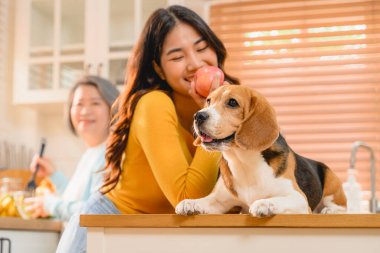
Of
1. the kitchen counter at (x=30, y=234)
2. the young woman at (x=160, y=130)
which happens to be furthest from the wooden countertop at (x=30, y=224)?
the young woman at (x=160, y=130)

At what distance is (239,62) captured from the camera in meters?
3.22

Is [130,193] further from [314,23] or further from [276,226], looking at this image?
[314,23]

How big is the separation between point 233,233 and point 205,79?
0.47 meters

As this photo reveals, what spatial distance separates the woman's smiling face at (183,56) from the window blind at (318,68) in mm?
1606

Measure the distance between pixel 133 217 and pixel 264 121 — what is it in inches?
11.8

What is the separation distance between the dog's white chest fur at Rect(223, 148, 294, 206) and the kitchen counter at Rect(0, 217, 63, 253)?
53.5 inches

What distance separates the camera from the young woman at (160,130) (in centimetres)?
138

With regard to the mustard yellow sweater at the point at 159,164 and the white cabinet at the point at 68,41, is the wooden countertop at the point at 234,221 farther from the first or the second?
the white cabinet at the point at 68,41

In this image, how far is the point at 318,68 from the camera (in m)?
3.12

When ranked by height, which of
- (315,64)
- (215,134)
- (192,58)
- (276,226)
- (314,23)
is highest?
(314,23)

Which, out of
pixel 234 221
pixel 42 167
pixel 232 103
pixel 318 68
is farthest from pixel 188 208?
pixel 318 68

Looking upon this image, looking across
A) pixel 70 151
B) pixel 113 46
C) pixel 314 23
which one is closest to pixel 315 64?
pixel 314 23

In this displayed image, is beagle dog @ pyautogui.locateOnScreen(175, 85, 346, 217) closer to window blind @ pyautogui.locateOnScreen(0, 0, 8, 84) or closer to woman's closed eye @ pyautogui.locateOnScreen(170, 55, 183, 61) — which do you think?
woman's closed eye @ pyautogui.locateOnScreen(170, 55, 183, 61)

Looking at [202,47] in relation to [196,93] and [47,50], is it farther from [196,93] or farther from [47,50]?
[47,50]
